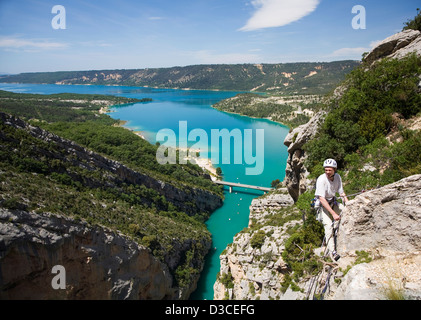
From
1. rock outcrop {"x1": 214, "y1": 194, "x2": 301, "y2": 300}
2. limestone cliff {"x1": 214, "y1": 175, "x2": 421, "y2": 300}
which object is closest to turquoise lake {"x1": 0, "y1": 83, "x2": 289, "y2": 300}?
rock outcrop {"x1": 214, "y1": 194, "x2": 301, "y2": 300}

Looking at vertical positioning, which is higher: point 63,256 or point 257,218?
point 63,256

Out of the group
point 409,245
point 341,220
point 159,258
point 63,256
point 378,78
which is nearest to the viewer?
point 409,245

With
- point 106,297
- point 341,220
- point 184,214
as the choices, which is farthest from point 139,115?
point 341,220

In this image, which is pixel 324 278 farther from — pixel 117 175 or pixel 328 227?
pixel 117 175

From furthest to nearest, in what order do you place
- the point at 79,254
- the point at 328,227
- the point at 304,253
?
1. the point at 79,254
2. the point at 304,253
3. the point at 328,227

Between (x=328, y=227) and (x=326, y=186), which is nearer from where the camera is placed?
(x=326, y=186)
